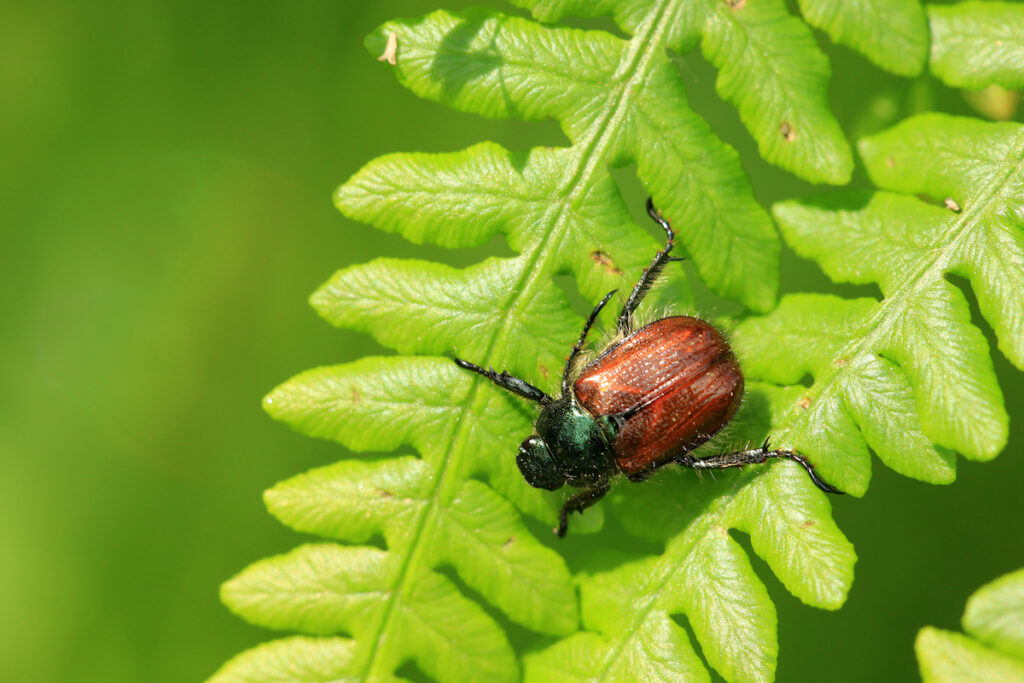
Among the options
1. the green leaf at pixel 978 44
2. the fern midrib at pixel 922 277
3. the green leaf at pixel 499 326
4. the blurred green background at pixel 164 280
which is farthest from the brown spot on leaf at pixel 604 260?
the blurred green background at pixel 164 280

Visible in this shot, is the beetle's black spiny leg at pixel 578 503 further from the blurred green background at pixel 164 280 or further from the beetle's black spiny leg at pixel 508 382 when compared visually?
the blurred green background at pixel 164 280

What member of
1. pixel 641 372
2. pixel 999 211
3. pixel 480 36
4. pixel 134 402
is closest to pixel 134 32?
pixel 134 402

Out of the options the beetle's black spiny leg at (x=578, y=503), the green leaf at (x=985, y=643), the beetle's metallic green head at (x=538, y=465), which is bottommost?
the green leaf at (x=985, y=643)

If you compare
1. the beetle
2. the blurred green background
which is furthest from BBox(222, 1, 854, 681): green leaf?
the blurred green background

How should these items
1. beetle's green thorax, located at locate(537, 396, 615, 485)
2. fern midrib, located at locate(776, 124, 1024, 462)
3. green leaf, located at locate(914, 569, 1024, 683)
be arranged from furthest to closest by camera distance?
beetle's green thorax, located at locate(537, 396, 615, 485) → fern midrib, located at locate(776, 124, 1024, 462) → green leaf, located at locate(914, 569, 1024, 683)

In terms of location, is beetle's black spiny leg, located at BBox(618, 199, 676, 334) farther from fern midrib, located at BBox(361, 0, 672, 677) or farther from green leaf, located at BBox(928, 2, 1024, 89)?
green leaf, located at BBox(928, 2, 1024, 89)
